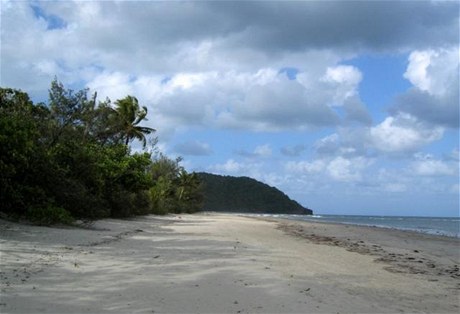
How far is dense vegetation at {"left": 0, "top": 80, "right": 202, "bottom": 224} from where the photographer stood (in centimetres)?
1659

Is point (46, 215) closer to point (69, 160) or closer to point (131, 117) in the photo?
point (69, 160)

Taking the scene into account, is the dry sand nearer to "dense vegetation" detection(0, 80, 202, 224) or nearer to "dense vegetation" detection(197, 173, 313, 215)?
"dense vegetation" detection(0, 80, 202, 224)

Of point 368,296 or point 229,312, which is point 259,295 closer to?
point 229,312

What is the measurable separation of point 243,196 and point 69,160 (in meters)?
127

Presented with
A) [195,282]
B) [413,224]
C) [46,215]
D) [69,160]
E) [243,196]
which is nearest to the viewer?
[195,282]

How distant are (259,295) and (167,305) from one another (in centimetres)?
161

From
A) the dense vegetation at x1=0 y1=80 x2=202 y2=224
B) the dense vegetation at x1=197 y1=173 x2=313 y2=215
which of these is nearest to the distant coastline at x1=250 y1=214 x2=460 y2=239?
the dense vegetation at x1=0 y1=80 x2=202 y2=224

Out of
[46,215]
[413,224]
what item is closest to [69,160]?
[46,215]

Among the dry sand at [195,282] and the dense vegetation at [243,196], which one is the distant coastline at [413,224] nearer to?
the dry sand at [195,282]

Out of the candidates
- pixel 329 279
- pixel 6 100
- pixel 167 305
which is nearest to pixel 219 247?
pixel 329 279

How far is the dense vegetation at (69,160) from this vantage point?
54.4 feet

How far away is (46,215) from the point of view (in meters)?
17.1

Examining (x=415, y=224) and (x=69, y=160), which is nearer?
(x=69, y=160)

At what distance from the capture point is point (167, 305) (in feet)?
21.0
